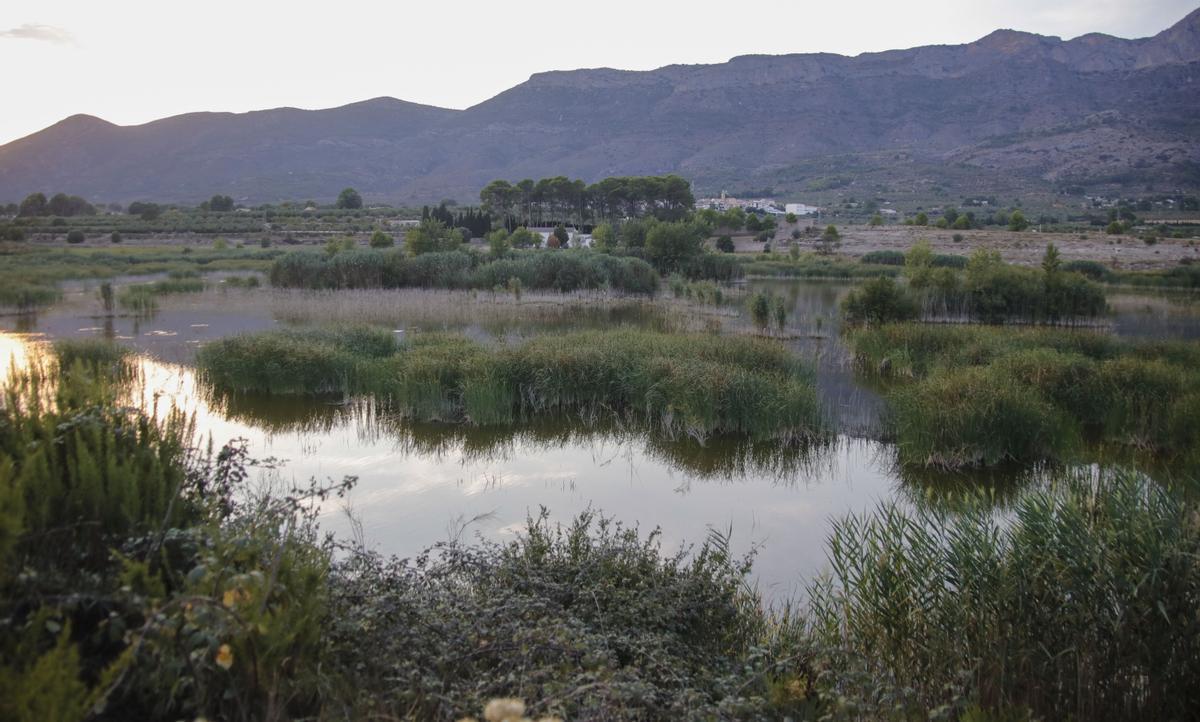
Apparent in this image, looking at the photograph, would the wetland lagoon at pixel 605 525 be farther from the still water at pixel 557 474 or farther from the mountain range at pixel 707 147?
the mountain range at pixel 707 147

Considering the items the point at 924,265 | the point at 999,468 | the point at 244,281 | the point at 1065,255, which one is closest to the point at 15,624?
the point at 999,468

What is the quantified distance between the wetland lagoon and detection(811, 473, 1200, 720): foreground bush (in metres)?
0.03

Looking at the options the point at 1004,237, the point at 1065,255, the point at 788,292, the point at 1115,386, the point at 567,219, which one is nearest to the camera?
the point at 1115,386

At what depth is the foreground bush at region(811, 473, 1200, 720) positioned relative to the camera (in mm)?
5035

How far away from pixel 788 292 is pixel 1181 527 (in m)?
32.1

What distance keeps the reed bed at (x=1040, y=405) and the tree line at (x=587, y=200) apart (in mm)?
50699

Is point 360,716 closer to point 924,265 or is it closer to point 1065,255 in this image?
point 924,265

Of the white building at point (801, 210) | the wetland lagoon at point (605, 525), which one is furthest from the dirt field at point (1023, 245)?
the white building at point (801, 210)

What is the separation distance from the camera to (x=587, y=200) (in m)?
71.9

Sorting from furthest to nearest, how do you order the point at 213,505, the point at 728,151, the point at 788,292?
the point at 728,151 < the point at 788,292 < the point at 213,505

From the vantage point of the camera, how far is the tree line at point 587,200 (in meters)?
67.8

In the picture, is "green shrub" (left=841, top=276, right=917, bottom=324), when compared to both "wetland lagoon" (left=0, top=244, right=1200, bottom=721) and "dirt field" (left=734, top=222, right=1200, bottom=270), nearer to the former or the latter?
"wetland lagoon" (left=0, top=244, right=1200, bottom=721)

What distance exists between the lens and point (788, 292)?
3716cm

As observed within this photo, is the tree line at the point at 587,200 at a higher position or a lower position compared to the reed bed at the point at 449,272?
higher
